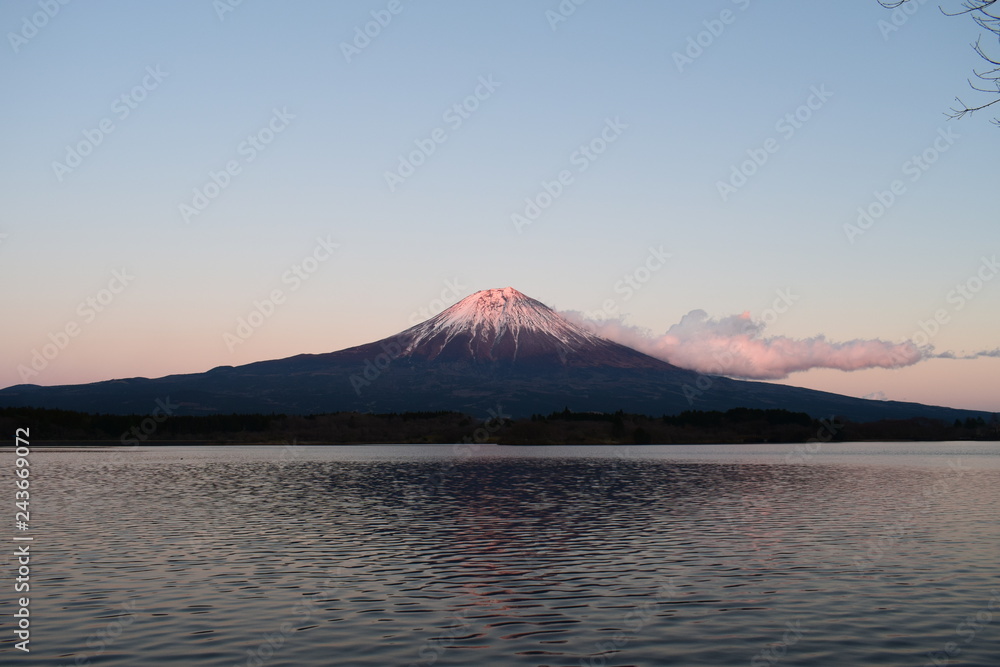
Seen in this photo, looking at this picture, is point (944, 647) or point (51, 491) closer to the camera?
point (944, 647)

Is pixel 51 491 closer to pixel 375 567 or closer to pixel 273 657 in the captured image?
pixel 375 567

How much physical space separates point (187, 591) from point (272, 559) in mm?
6376

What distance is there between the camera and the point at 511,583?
27828 millimetres

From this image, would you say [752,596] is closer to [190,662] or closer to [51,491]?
[190,662]

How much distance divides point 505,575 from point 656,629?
8705mm

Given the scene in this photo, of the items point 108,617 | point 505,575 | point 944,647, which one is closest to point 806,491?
point 505,575

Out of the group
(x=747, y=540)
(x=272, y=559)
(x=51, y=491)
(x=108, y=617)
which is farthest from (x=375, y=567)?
(x=51, y=491)

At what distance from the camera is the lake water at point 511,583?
19.8 m

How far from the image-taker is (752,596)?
25.3 metres

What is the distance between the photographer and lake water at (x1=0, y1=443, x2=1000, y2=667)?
19781 mm

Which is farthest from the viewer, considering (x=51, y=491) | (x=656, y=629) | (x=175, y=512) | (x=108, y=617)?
(x=51, y=491)

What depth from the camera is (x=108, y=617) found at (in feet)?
75.2

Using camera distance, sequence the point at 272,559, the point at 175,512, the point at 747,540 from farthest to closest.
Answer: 1. the point at 175,512
2. the point at 747,540
3. the point at 272,559

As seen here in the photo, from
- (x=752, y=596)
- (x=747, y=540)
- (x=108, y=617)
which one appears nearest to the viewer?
(x=108, y=617)
